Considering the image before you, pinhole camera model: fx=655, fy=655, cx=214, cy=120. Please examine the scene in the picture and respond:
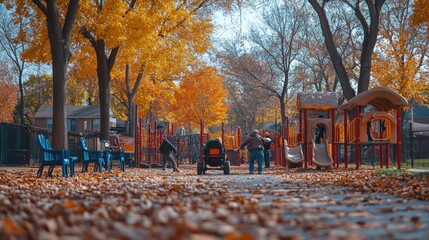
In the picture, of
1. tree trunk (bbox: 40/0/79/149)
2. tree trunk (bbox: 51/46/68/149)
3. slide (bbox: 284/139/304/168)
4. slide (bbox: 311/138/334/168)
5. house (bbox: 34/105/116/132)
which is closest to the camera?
tree trunk (bbox: 40/0/79/149)

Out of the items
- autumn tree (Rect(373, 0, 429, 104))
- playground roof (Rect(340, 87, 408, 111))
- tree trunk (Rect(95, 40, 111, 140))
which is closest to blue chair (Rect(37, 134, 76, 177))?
tree trunk (Rect(95, 40, 111, 140))

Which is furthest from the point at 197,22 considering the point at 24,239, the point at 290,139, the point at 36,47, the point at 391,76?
the point at 24,239

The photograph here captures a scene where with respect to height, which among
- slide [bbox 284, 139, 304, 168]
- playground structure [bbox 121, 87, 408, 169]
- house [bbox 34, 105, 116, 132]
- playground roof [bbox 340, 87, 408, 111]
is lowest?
slide [bbox 284, 139, 304, 168]

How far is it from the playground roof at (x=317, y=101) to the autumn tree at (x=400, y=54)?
1167 cm

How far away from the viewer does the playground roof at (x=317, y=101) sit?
2827cm

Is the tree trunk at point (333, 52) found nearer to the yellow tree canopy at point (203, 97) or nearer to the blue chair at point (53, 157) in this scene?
the blue chair at point (53, 157)

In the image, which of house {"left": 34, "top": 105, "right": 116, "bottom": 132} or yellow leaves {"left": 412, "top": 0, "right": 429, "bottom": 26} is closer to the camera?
yellow leaves {"left": 412, "top": 0, "right": 429, "bottom": 26}

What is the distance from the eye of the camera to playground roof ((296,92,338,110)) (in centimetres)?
2827

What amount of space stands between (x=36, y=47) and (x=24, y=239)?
68.4 feet

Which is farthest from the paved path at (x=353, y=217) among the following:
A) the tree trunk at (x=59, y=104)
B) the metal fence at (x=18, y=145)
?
the metal fence at (x=18, y=145)

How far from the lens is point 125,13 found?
24562 mm

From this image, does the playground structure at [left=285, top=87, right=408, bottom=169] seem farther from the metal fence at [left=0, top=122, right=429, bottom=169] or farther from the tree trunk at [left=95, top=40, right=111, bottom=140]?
the tree trunk at [left=95, top=40, right=111, bottom=140]

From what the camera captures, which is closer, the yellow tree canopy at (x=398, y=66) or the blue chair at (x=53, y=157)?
the blue chair at (x=53, y=157)

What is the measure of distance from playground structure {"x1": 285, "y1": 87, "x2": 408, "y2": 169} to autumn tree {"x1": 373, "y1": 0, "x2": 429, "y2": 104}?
936cm
